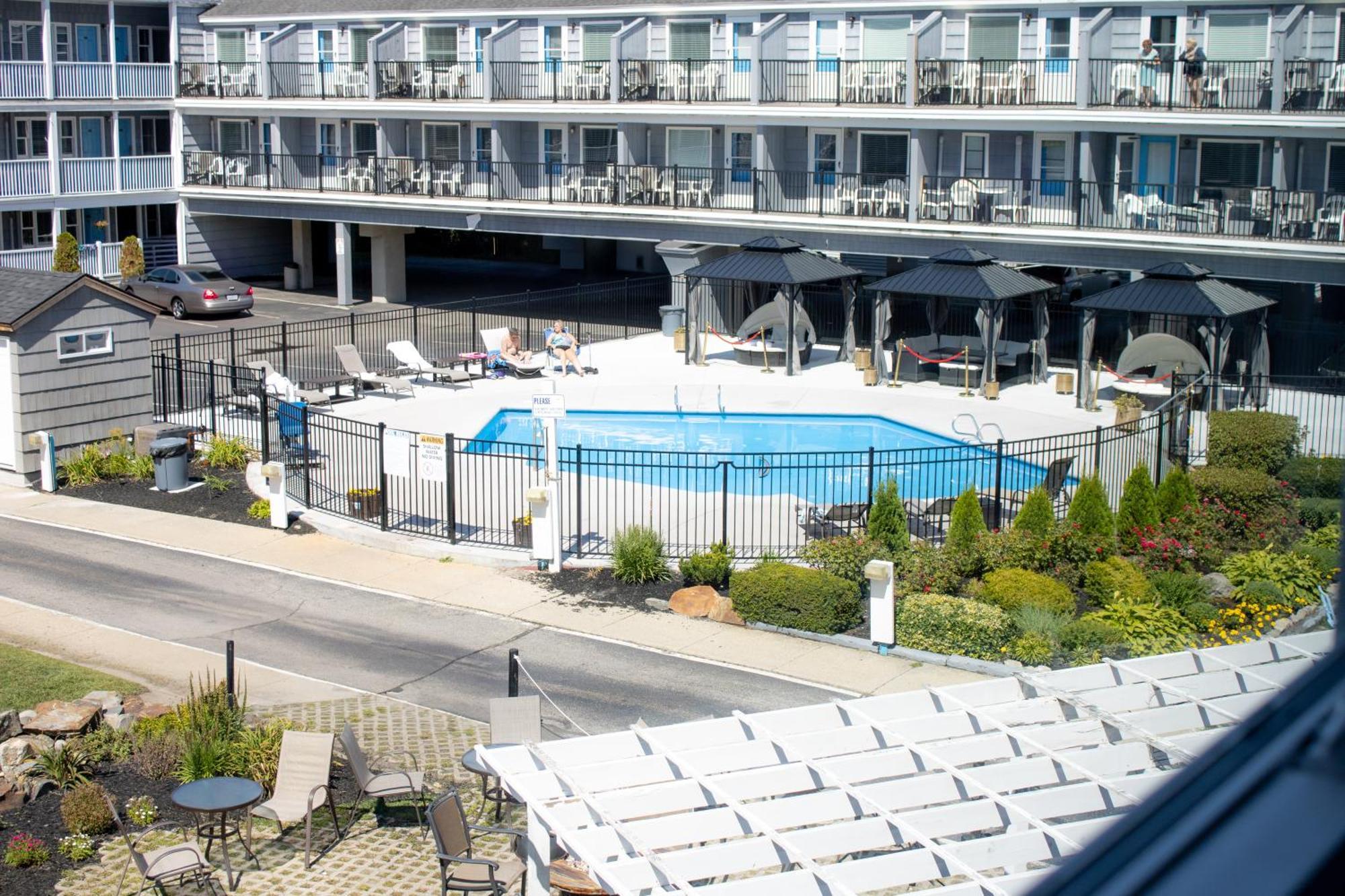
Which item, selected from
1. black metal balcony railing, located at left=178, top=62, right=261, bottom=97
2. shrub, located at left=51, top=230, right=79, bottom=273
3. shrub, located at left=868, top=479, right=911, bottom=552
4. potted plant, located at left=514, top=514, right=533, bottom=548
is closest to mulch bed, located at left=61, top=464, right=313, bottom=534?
potted plant, located at left=514, top=514, right=533, bottom=548

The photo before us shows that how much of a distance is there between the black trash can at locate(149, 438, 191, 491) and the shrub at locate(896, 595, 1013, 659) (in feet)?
41.6

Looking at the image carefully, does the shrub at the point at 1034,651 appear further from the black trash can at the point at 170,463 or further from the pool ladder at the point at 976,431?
the black trash can at the point at 170,463

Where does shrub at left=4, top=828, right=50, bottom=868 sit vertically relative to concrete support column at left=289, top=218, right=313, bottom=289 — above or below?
below

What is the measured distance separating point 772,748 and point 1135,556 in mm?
11232

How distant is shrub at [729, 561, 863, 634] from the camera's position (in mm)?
18047

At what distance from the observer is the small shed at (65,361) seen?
24.4 meters

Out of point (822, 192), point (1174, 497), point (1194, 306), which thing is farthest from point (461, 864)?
point (822, 192)

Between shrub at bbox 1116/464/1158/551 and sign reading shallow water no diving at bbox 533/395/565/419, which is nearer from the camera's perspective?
shrub at bbox 1116/464/1158/551

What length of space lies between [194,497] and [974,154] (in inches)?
839

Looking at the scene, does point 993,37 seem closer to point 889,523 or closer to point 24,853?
point 889,523

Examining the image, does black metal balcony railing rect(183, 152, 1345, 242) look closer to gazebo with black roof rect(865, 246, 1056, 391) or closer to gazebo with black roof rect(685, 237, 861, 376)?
gazebo with black roof rect(865, 246, 1056, 391)

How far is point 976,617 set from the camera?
56.4 feet

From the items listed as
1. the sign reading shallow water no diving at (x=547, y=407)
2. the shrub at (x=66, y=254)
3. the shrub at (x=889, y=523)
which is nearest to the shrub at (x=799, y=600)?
the shrub at (x=889, y=523)

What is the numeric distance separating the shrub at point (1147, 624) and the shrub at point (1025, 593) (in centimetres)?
45
